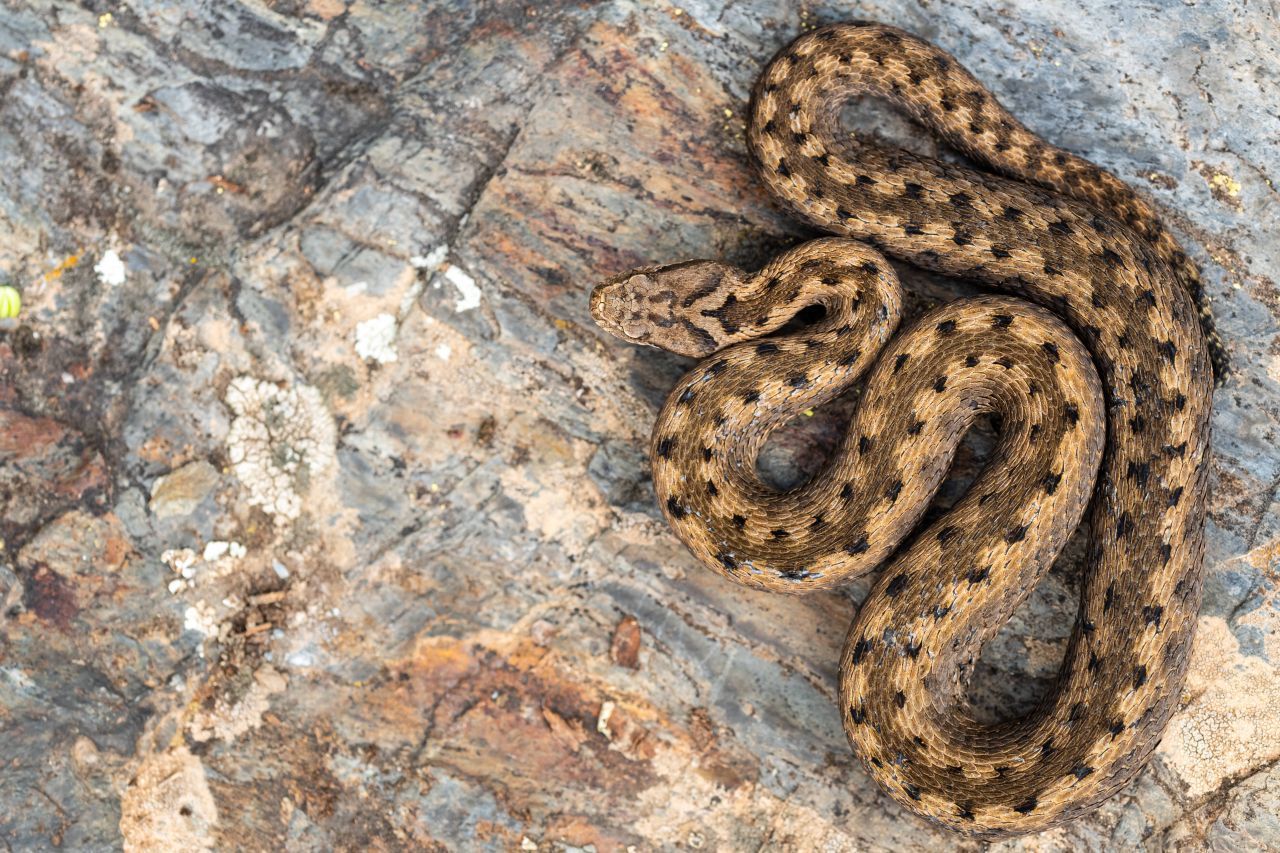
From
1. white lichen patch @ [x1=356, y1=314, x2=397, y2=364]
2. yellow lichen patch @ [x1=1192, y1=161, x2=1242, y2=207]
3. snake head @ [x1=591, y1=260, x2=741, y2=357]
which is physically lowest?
white lichen patch @ [x1=356, y1=314, x2=397, y2=364]

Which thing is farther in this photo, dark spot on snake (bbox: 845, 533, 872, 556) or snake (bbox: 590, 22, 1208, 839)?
dark spot on snake (bbox: 845, 533, 872, 556)

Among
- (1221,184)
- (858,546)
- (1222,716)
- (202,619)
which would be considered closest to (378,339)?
(202,619)

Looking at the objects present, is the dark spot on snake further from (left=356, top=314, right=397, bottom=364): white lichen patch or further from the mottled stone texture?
(left=356, top=314, right=397, bottom=364): white lichen patch

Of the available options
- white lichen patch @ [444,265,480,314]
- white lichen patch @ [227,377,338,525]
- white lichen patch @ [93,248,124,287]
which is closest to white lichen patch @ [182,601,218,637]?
white lichen patch @ [227,377,338,525]

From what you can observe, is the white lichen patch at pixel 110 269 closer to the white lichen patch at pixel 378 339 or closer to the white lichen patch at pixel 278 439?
the white lichen patch at pixel 278 439

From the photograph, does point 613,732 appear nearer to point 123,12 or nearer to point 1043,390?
point 1043,390
